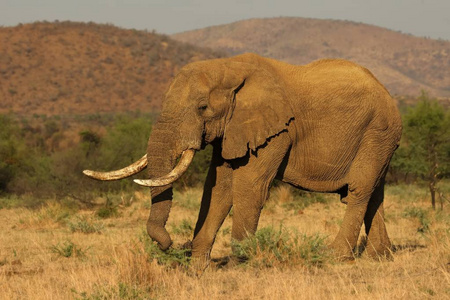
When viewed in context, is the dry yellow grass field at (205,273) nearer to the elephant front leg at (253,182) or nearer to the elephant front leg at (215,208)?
the elephant front leg at (215,208)

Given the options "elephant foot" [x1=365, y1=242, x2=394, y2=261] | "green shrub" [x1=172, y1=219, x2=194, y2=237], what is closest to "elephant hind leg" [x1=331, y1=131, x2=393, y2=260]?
"elephant foot" [x1=365, y1=242, x2=394, y2=261]

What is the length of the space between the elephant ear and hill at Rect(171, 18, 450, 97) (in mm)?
130490

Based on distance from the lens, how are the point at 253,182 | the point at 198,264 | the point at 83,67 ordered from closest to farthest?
the point at 253,182 < the point at 198,264 < the point at 83,67

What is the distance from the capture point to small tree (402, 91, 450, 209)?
2012 cm

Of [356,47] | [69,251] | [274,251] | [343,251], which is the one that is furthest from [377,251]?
[356,47]

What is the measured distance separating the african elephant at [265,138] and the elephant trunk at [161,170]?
0.01 m

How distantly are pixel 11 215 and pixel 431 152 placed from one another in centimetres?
1176

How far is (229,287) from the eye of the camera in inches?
272

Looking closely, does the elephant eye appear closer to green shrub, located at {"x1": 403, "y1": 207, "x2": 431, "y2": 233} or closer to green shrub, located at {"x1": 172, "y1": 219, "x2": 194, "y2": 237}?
green shrub, located at {"x1": 172, "y1": 219, "x2": 194, "y2": 237}

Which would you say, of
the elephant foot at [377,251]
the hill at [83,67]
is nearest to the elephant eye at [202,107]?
the elephant foot at [377,251]

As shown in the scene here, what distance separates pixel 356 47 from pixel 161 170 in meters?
171

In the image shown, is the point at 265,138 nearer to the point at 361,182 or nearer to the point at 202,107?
the point at 202,107

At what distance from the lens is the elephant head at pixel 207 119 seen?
734cm

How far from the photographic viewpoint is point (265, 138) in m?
7.85
